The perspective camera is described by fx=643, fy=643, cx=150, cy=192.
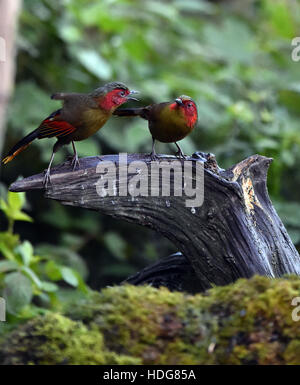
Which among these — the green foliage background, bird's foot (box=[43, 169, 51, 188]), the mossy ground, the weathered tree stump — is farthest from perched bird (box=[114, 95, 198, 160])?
the green foliage background

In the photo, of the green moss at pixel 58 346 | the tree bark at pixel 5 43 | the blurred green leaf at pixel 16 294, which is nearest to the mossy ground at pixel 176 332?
the green moss at pixel 58 346

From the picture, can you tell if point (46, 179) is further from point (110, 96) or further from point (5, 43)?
point (5, 43)

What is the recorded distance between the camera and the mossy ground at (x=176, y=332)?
2.29m

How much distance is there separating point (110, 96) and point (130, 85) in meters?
3.74

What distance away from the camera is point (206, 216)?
346 cm

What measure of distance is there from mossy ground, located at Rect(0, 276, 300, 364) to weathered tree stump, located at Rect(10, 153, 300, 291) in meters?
0.97

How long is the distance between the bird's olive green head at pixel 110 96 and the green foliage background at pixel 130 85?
258 cm

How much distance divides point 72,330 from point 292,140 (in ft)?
14.2

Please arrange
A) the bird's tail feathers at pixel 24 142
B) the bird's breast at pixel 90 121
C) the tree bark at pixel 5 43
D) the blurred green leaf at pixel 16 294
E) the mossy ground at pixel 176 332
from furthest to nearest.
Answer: the tree bark at pixel 5 43, the blurred green leaf at pixel 16 294, the bird's tail feathers at pixel 24 142, the bird's breast at pixel 90 121, the mossy ground at pixel 176 332

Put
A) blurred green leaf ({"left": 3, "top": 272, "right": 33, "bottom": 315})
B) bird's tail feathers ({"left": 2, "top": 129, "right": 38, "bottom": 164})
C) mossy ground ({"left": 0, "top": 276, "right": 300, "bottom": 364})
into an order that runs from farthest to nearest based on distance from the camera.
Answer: blurred green leaf ({"left": 3, "top": 272, "right": 33, "bottom": 315}) → bird's tail feathers ({"left": 2, "top": 129, "right": 38, "bottom": 164}) → mossy ground ({"left": 0, "top": 276, "right": 300, "bottom": 364})

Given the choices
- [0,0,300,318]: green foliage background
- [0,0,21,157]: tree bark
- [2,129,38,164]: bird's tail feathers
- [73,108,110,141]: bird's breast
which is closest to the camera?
[73,108,110,141]: bird's breast

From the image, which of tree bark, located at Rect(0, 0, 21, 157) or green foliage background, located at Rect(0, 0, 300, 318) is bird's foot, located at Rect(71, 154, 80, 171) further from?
green foliage background, located at Rect(0, 0, 300, 318)

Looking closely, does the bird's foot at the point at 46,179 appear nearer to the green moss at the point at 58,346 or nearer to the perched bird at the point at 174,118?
the perched bird at the point at 174,118

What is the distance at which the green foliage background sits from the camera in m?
6.30
